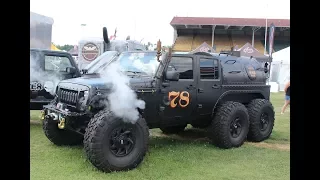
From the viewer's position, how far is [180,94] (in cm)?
621

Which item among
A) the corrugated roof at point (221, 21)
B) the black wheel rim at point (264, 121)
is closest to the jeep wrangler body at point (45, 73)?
the black wheel rim at point (264, 121)

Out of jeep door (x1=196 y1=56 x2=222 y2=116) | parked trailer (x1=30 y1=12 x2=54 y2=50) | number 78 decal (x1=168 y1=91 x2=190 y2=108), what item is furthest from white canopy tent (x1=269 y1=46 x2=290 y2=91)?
number 78 decal (x1=168 y1=91 x2=190 y2=108)

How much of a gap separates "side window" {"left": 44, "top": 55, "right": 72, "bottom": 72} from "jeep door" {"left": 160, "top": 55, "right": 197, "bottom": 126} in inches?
146

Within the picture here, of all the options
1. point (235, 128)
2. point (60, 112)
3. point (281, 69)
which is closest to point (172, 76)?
point (60, 112)

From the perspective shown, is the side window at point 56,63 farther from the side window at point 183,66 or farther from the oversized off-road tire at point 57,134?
the side window at point 183,66

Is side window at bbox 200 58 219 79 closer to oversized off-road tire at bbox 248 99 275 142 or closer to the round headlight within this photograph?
oversized off-road tire at bbox 248 99 275 142

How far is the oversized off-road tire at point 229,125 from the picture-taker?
22.1 ft

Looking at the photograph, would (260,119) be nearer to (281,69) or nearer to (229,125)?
(229,125)

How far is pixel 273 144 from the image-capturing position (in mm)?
7410

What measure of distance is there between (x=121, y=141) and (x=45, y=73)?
4.31m
